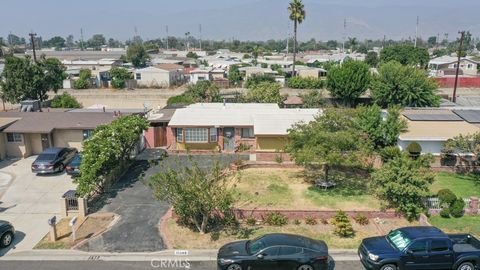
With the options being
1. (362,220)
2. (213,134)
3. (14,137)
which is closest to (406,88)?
(213,134)

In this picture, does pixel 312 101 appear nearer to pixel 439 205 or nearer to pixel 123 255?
pixel 439 205

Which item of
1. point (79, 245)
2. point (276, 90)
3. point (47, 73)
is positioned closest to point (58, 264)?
point (79, 245)

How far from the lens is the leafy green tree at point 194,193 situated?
1927 cm

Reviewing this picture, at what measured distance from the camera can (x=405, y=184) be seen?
21.4 m

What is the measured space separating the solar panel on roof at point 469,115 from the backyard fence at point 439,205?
12.9m

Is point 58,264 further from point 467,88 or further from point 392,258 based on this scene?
point 467,88

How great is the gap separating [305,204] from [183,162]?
11.4 meters

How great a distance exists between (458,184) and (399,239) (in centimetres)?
1290

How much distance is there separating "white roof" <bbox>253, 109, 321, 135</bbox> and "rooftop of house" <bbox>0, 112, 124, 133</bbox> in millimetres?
12572

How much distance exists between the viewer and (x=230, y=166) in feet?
95.7

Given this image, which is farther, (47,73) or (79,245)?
(47,73)

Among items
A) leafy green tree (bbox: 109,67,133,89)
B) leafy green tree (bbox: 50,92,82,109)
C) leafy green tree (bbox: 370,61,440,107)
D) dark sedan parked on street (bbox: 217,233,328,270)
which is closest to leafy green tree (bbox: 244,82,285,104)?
leafy green tree (bbox: 370,61,440,107)

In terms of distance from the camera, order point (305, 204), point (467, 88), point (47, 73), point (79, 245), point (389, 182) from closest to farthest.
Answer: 1. point (79, 245)
2. point (389, 182)
3. point (305, 204)
4. point (47, 73)
5. point (467, 88)

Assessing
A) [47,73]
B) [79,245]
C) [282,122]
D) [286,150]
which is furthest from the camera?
[47,73]
